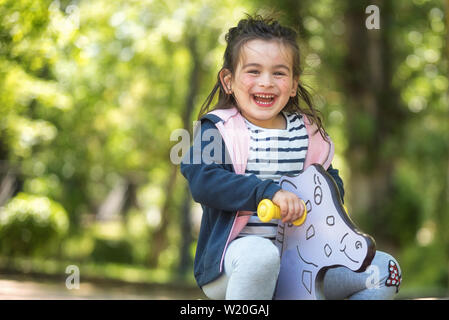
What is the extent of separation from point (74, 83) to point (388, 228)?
281 inches

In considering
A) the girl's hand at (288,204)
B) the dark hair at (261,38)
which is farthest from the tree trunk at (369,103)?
the girl's hand at (288,204)

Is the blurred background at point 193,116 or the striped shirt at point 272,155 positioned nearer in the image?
the striped shirt at point 272,155

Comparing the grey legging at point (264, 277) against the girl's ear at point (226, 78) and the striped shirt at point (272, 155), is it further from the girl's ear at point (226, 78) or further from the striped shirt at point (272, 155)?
the girl's ear at point (226, 78)

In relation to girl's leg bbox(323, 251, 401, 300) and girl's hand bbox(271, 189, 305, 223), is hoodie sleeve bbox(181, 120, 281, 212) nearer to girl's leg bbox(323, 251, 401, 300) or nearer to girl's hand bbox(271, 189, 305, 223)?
girl's hand bbox(271, 189, 305, 223)

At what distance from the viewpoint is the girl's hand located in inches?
82.4

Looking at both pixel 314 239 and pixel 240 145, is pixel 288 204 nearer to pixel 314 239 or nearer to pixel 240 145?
pixel 314 239

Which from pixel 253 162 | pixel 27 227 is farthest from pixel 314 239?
pixel 27 227

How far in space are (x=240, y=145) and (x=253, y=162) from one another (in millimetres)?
88

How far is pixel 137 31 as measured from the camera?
43.7ft

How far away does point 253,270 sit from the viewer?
6.76 ft

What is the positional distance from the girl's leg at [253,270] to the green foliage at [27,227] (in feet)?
27.2

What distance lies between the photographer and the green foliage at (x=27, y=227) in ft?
32.1

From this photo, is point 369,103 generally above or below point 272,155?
above
